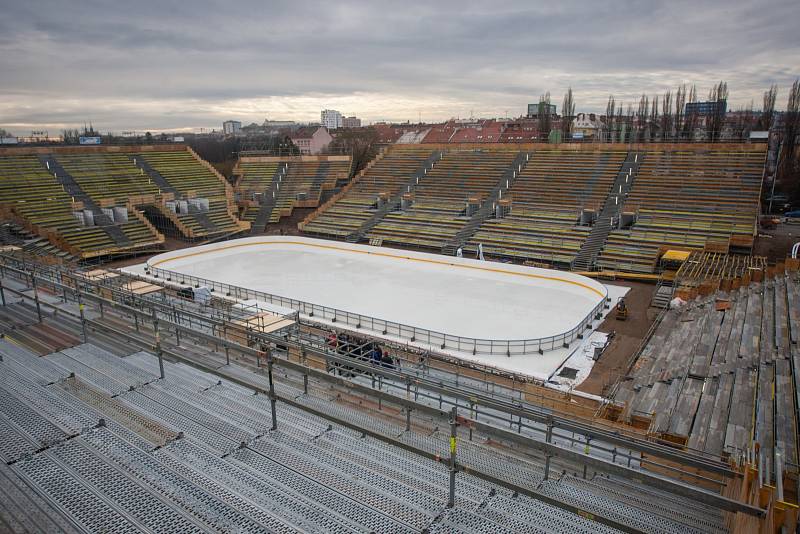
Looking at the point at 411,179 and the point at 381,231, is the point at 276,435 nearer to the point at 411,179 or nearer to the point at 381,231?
the point at 381,231

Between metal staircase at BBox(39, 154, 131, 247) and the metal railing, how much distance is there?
14.9 meters

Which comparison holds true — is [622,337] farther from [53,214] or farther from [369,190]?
[53,214]

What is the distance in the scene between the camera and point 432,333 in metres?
16.1

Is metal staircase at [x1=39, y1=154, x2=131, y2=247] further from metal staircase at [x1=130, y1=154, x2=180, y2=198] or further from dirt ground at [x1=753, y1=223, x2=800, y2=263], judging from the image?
dirt ground at [x1=753, y1=223, x2=800, y2=263]

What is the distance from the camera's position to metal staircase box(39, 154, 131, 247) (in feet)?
99.6

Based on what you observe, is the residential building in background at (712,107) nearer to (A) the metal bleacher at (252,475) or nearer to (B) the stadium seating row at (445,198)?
(B) the stadium seating row at (445,198)

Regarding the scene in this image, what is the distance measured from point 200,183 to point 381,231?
654 inches

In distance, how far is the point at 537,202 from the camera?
32.5 m

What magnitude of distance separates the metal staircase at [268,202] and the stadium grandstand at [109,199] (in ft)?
4.33

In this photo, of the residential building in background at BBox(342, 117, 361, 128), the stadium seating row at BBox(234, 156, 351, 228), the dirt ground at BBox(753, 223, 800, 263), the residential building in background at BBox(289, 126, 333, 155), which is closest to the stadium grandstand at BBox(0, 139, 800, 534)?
the stadium seating row at BBox(234, 156, 351, 228)

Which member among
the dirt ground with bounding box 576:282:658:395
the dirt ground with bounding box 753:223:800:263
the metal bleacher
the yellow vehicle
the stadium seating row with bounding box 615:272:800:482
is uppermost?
the metal bleacher

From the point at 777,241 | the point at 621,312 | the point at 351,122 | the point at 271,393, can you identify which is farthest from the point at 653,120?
the point at 351,122

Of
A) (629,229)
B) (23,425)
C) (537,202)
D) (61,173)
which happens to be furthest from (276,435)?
(61,173)

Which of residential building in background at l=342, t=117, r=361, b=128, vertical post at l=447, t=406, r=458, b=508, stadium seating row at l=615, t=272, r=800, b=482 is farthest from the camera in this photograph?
residential building in background at l=342, t=117, r=361, b=128
